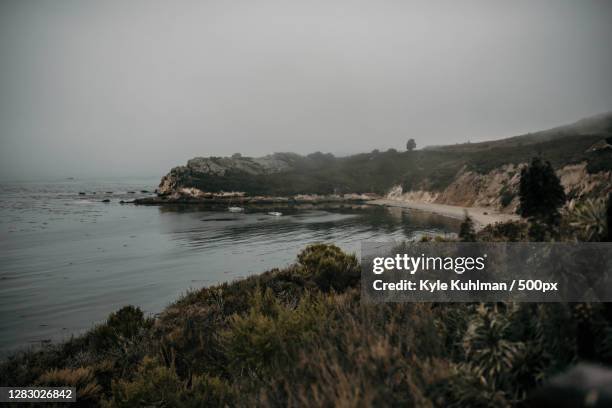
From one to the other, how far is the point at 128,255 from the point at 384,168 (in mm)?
99317

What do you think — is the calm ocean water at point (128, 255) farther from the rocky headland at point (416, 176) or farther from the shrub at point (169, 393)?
the rocky headland at point (416, 176)

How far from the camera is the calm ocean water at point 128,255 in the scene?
52.8 feet

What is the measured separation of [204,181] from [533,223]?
9999 centimetres

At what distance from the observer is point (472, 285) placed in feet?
17.4

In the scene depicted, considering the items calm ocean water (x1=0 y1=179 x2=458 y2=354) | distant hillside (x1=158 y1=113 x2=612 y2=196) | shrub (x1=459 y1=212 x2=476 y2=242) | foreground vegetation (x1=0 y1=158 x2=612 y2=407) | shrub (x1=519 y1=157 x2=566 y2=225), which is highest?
distant hillside (x1=158 y1=113 x2=612 y2=196)

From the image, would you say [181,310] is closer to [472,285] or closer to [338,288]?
[338,288]

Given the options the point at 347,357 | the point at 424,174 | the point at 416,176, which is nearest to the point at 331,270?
the point at 347,357

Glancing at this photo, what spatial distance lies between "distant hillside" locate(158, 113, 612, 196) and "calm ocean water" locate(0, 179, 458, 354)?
30.3 m

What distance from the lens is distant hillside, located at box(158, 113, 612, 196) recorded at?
71.6 m

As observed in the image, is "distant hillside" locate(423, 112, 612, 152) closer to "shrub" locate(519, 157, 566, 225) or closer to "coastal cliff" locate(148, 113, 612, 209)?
"coastal cliff" locate(148, 113, 612, 209)

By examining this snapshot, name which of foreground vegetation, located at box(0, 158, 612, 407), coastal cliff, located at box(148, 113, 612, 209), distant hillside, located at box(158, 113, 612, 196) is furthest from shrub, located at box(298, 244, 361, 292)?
distant hillside, located at box(158, 113, 612, 196)

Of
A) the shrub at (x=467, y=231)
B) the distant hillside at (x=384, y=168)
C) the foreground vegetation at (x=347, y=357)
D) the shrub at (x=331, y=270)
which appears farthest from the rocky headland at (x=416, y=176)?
the foreground vegetation at (x=347, y=357)

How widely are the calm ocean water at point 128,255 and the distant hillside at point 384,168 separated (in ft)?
99.3

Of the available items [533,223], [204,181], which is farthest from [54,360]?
[204,181]
